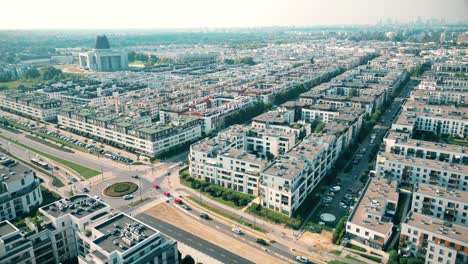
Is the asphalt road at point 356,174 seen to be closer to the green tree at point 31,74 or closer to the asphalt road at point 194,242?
the asphalt road at point 194,242

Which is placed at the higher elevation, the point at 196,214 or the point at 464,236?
the point at 464,236

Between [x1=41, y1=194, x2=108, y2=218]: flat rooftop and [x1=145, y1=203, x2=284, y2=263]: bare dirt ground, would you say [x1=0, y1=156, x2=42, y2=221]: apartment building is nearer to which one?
[x1=41, y1=194, x2=108, y2=218]: flat rooftop

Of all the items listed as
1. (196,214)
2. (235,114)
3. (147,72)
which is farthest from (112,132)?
(147,72)

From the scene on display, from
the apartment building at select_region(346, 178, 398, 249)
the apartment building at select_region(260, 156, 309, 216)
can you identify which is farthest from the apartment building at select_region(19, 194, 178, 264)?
the apartment building at select_region(346, 178, 398, 249)

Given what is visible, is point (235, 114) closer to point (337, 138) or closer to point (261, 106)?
point (261, 106)

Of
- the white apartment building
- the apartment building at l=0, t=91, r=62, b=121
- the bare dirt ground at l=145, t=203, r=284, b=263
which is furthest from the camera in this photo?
the apartment building at l=0, t=91, r=62, b=121

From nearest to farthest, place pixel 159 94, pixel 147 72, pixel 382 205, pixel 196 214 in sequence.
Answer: pixel 382 205, pixel 196 214, pixel 159 94, pixel 147 72
